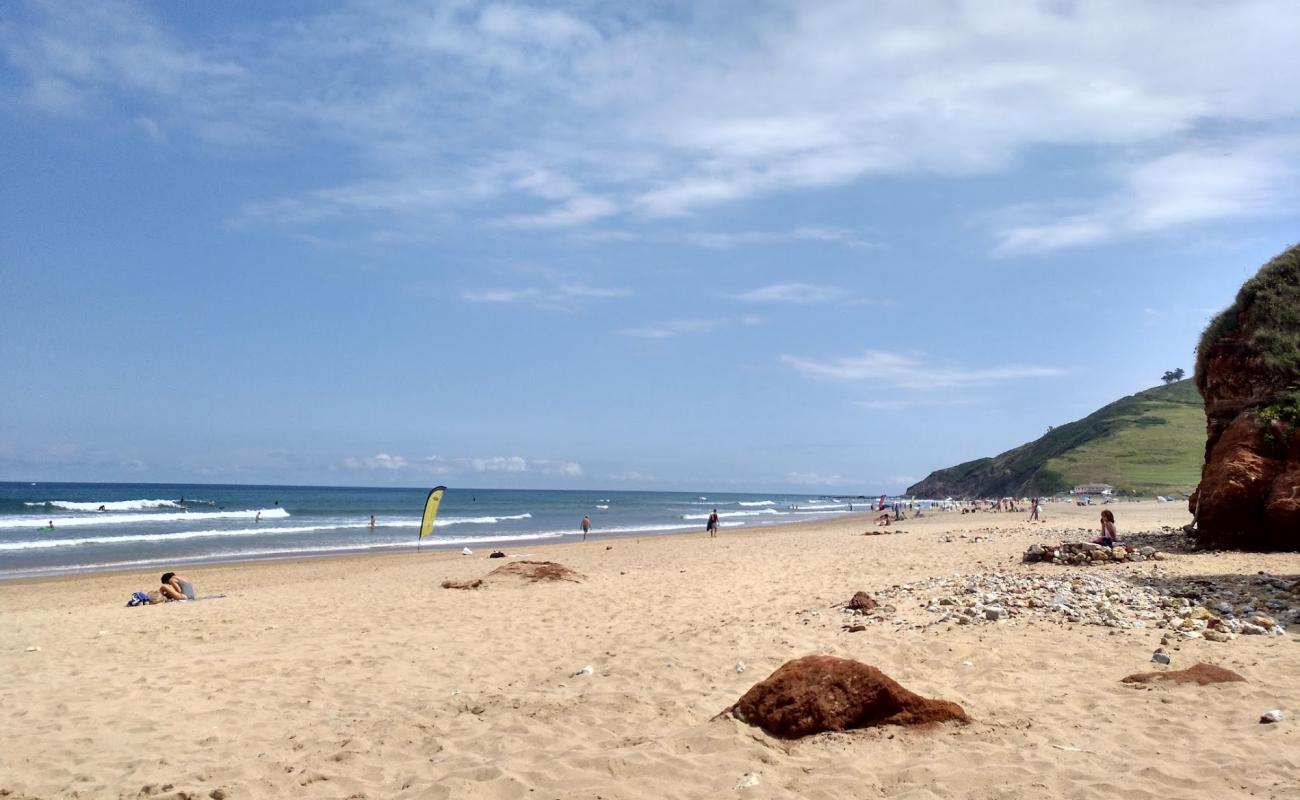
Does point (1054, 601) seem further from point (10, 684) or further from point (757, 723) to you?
point (10, 684)

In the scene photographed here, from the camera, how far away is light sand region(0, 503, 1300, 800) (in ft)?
16.9

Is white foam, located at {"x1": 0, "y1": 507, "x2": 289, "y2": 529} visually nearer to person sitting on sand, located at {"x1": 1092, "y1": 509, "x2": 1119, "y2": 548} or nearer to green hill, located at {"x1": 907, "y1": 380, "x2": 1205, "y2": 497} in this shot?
person sitting on sand, located at {"x1": 1092, "y1": 509, "x2": 1119, "y2": 548}

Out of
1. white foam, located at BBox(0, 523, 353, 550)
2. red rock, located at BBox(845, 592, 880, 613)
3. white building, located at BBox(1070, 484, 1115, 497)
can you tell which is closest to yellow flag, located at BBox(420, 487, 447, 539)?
red rock, located at BBox(845, 592, 880, 613)

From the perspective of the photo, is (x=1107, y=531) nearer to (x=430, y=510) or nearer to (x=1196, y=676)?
(x=1196, y=676)

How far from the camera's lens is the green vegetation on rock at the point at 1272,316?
52.0 ft

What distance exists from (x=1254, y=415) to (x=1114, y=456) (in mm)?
85741

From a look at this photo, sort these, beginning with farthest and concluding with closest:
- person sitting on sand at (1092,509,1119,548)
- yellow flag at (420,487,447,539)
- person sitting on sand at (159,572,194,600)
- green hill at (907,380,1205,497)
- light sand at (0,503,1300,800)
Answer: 1. green hill at (907,380,1205,497)
2. yellow flag at (420,487,447,539)
3. person sitting on sand at (159,572,194,600)
4. person sitting on sand at (1092,509,1119,548)
5. light sand at (0,503,1300,800)

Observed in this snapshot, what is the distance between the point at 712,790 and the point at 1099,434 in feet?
381

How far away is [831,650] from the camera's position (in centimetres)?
852

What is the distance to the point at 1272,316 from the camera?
53.4 feet

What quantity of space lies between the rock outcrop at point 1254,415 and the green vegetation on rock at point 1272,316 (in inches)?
0.7

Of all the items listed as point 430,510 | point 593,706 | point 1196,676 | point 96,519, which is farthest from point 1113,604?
point 96,519

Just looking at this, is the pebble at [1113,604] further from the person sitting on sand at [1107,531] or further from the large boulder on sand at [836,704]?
the person sitting on sand at [1107,531]

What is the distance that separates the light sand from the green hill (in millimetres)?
72968
